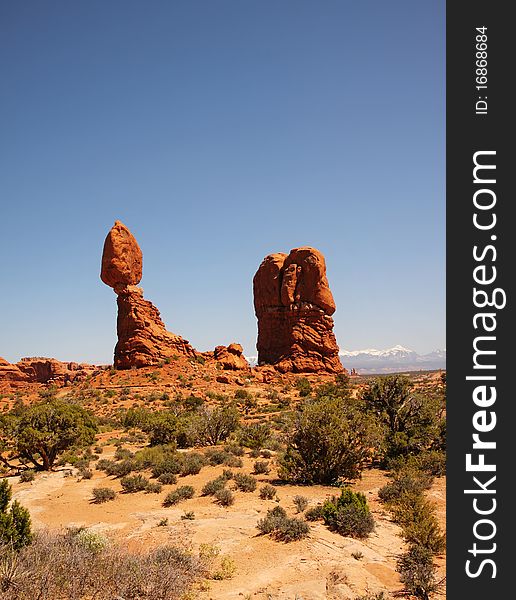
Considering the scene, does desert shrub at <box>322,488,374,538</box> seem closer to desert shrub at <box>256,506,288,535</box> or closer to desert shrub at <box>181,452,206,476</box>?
desert shrub at <box>256,506,288,535</box>

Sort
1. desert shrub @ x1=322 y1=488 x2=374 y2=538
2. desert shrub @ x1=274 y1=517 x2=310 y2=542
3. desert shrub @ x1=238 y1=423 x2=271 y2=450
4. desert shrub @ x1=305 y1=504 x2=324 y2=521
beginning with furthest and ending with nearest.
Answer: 1. desert shrub @ x1=238 y1=423 x2=271 y2=450
2. desert shrub @ x1=305 y1=504 x2=324 y2=521
3. desert shrub @ x1=322 y1=488 x2=374 y2=538
4. desert shrub @ x1=274 y1=517 x2=310 y2=542

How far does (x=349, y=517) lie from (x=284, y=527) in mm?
1420

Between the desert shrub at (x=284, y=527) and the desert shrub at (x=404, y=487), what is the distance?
10.5ft

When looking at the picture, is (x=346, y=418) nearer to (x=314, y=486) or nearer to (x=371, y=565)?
(x=314, y=486)

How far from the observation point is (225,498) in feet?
35.5

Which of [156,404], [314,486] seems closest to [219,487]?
[314,486]

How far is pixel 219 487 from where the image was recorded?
11852mm

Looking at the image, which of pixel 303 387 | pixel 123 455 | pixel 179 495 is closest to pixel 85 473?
pixel 123 455

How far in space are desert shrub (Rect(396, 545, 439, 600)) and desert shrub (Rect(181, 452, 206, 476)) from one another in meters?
8.41

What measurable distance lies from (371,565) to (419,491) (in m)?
4.66

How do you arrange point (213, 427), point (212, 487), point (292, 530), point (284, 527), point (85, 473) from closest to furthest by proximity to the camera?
point (292, 530) < point (284, 527) < point (212, 487) < point (85, 473) < point (213, 427)

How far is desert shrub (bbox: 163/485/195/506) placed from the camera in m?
11.2

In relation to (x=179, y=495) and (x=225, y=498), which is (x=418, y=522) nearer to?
(x=225, y=498)

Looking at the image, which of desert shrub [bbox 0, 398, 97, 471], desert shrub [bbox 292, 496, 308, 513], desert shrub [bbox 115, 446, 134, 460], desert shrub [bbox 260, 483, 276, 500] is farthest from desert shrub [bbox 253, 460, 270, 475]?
desert shrub [bbox 0, 398, 97, 471]
